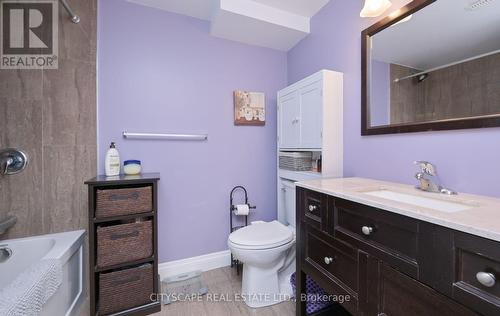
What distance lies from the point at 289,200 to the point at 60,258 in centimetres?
165

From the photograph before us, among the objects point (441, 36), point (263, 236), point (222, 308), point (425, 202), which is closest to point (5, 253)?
point (222, 308)

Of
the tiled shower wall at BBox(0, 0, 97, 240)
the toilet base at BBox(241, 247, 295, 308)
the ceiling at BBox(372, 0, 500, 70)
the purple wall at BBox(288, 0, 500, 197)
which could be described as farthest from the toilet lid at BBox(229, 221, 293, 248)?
the ceiling at BBox(372, 0, 500, 70)

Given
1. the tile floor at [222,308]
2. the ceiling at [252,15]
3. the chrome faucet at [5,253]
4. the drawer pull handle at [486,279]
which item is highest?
the ceiling at [252,15]

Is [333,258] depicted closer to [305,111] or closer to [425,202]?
[425,202]

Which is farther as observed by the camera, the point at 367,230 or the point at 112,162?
the point at 112,162

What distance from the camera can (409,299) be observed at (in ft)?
2.38

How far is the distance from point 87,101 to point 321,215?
1885 mm

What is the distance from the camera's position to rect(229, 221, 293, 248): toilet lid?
1.46 meters

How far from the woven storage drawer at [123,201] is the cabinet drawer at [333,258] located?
43.3 inches

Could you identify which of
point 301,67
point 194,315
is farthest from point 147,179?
point 301,67

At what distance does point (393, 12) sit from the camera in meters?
1.28

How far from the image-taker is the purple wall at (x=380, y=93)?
1.34 metres

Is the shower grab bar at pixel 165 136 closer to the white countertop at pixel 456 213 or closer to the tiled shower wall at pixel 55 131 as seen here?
the tiled shower wall at pixel 55 131

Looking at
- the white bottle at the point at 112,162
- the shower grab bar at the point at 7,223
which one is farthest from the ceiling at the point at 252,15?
the shower grab bar at the point at 7,223
